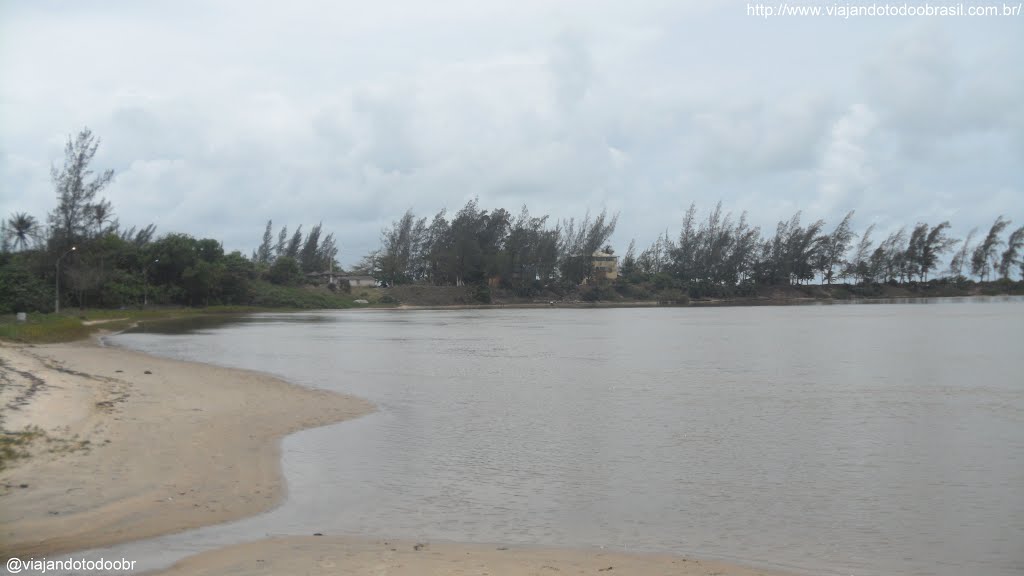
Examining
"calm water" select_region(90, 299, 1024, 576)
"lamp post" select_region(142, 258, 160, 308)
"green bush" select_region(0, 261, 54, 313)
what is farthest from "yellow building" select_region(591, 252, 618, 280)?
"calm water" select_region(90, 299, 1024, 576)

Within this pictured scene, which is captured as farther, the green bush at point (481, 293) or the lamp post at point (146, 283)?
the green bush at point (481, 293)

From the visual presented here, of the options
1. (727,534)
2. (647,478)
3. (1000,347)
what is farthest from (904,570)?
(1000,347)

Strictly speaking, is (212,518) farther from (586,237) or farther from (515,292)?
(586,237)

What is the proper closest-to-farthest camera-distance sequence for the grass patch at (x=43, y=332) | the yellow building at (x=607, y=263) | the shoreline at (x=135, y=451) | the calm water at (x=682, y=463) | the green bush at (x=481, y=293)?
the shoreline at (x=135, y=451)
the calm water at (x=682, y=463)
the grass patch at (x=43, y=332)
the green bush at (x=481, y=293)
the yellow building at (x=607, y=263)

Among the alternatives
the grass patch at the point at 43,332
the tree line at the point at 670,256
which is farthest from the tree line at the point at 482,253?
the grass patch at the point at 43,332

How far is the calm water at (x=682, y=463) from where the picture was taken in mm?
8312

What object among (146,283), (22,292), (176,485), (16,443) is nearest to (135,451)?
(16,443)

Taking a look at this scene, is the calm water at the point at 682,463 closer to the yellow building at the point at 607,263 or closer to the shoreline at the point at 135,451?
the shoreline at the point at 135,451

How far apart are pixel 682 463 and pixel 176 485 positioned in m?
7.71

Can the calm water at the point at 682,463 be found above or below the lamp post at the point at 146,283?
below

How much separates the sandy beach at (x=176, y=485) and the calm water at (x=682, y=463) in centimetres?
47

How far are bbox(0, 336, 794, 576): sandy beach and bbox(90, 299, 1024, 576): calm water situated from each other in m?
0.47

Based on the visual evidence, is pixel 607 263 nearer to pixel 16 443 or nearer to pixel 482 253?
pixel 482 253

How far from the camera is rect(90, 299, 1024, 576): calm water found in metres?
8.31
